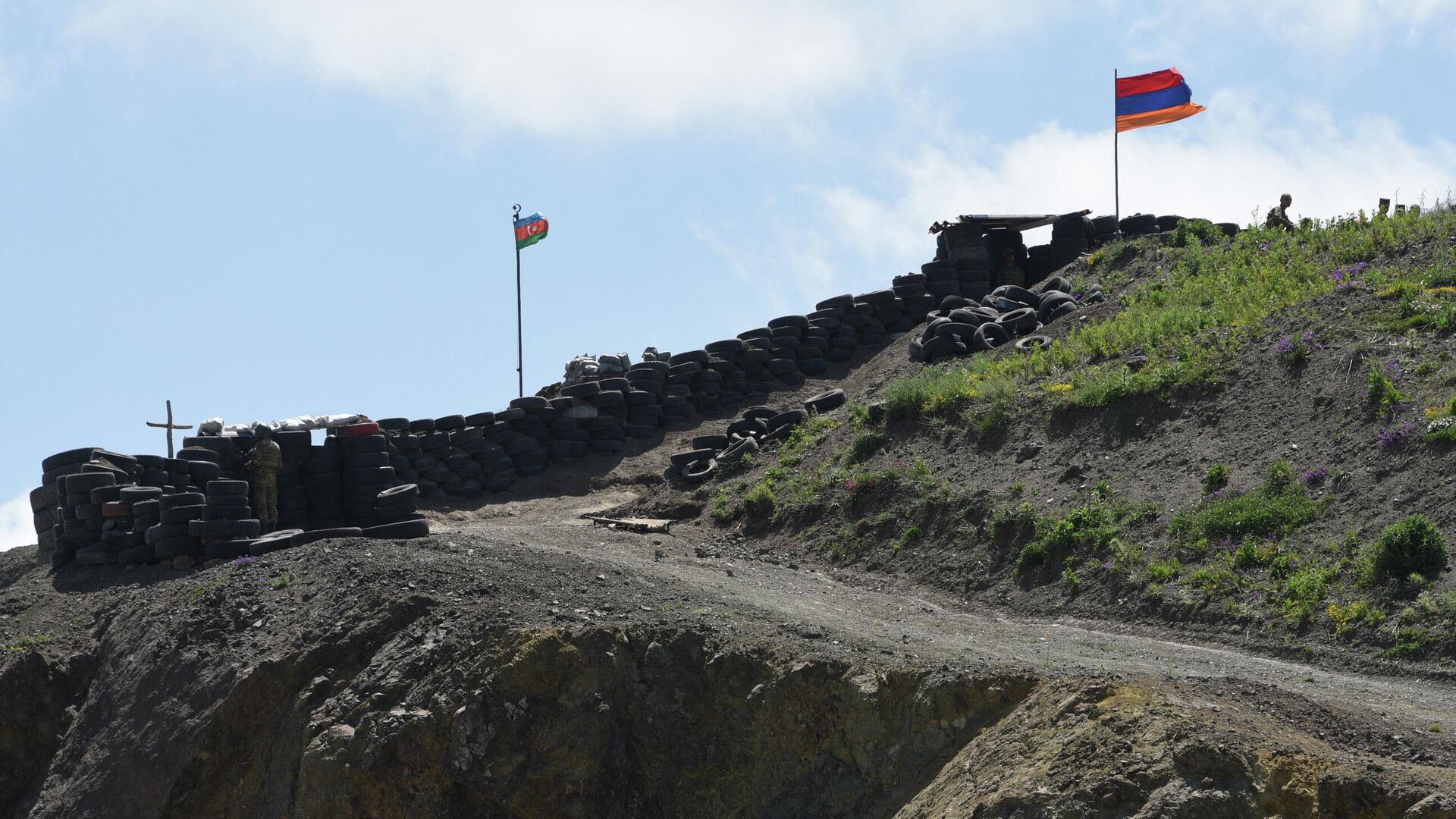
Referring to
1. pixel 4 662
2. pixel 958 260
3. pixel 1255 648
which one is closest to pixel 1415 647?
pixel 1255 648

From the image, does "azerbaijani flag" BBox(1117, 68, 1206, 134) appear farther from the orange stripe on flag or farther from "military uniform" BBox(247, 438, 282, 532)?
"military uniform" BBox(247, 438, 282, 532)

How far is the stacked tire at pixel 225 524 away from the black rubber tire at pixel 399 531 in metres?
1.26

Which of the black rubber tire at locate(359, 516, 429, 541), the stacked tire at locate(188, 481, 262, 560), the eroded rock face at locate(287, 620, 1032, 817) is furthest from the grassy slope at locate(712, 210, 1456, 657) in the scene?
the stacked tire at locate(188, 481, 262, 560)

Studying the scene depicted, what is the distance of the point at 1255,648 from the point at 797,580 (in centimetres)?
508

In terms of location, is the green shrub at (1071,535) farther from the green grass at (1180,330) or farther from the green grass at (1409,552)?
the green grass at (1409,552)

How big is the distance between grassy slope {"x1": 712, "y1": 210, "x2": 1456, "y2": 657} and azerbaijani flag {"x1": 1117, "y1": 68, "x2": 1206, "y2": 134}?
5624 mm

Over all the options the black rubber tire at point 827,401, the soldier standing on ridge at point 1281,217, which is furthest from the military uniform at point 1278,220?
the black rubber tire at point 827,401

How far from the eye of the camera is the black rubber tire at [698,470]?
67.8ft

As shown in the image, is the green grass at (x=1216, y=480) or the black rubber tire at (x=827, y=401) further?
the black rubber tire at (x=827, y=401)

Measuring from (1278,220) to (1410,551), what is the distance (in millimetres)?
12364

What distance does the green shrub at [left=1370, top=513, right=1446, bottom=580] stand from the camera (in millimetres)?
12148

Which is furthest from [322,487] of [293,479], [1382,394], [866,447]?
[1382,394]

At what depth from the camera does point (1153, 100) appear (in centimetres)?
2791

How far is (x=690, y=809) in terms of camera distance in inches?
400
